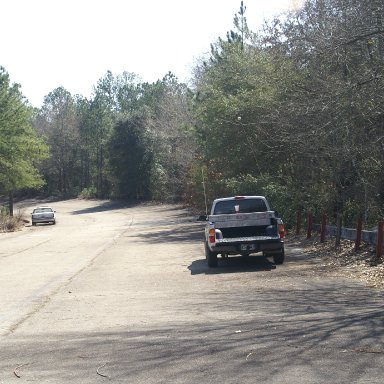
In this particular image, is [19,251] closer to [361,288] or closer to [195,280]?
[195,280]

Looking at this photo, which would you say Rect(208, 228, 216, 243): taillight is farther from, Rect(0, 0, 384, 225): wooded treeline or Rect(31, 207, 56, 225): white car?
Rect(31, 207, 56, 225): white car

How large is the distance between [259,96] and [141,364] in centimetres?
2297

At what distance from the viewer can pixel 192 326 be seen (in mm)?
9227

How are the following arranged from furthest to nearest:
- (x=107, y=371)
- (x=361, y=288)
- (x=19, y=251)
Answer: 1. (x=19, y=251)
2. (x=361, y=288)
3. (x=107, y=371)

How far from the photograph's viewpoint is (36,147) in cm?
5766

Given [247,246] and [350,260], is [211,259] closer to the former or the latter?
[247,246]

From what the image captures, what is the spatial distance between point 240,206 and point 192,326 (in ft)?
31.8

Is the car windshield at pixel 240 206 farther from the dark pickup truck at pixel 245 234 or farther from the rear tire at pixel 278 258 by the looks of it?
the rear tire at pixel 278 258

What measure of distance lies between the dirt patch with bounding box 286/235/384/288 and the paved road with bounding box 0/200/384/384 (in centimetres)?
46

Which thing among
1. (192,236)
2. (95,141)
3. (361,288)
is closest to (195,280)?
(361,288)

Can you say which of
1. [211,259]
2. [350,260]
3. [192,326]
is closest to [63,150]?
[211,259]

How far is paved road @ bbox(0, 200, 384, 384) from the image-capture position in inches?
268

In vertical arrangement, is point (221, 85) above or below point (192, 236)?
above

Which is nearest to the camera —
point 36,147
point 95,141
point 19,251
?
point 19,251
